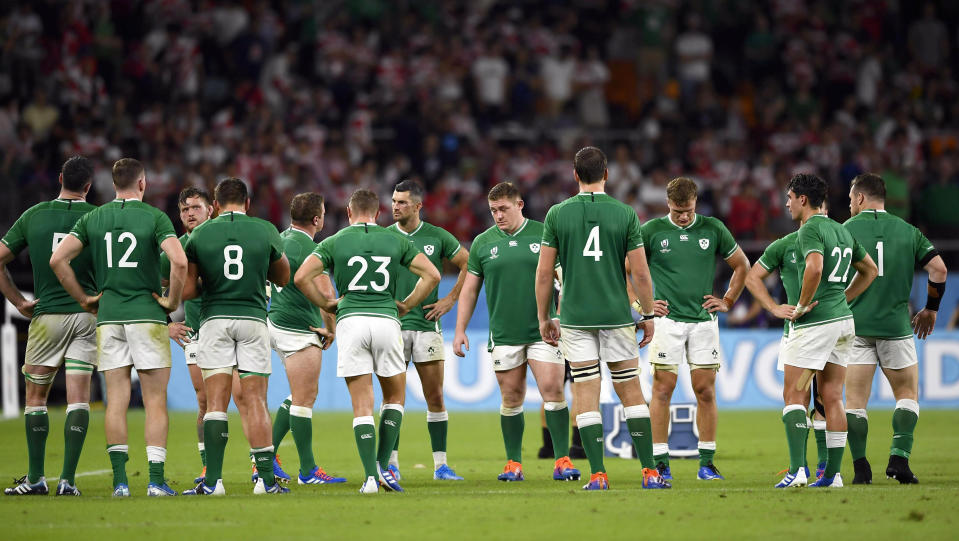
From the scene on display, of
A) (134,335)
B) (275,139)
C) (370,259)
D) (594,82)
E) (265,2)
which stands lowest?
(134,335)

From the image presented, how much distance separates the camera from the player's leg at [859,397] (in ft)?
36.0

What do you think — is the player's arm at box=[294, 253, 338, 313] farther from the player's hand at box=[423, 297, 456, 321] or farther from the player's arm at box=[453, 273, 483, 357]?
the player's arm at box=[453, 273, 483, 357]

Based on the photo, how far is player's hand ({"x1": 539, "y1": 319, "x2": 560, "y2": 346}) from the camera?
406 inches

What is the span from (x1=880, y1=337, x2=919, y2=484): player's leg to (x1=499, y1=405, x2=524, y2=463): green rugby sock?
3.41 m

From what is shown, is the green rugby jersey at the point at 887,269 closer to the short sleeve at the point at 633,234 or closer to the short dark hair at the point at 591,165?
the short sleeve at the point at 633,234

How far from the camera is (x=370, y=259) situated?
10.5 m

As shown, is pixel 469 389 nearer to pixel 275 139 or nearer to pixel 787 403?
pixel 275 139

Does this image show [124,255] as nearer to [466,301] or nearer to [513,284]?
[466,301]

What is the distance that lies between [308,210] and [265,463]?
7.80ft

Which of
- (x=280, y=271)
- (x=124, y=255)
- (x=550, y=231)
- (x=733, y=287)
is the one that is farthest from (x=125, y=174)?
(x=733, y=287)

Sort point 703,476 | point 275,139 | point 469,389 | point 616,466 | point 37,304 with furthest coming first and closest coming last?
point 275,139
point 469,389
point 616,466
point 703,476
point 37,304

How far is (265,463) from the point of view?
10.3 m

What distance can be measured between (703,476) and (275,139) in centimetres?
1541

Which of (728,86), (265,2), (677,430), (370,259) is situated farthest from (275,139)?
(370,259)
